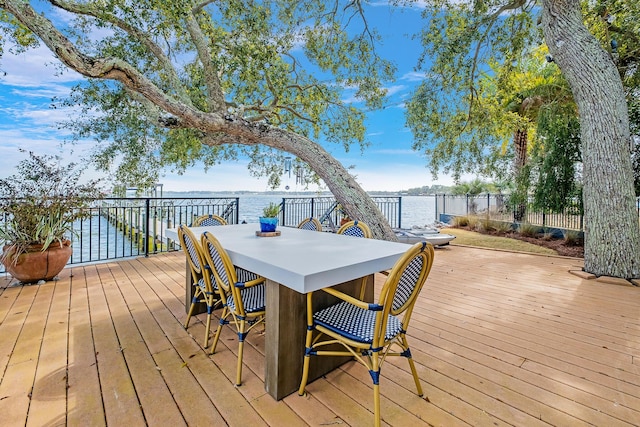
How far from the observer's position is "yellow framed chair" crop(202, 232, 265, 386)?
1.81 m

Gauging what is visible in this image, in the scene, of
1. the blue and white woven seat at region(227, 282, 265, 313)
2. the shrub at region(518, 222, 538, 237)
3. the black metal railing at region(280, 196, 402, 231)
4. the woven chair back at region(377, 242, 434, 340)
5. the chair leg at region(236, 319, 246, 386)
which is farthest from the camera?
the shrub at region(518, 222, 538, 237)

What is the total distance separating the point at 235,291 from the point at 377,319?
2.88 feet

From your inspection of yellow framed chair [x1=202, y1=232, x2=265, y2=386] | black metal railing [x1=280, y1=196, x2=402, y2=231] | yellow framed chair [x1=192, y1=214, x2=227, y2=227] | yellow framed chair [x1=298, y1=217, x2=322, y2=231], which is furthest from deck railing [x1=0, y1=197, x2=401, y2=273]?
yellow framed chair [x1=202, y1=232, x2=265, y2=386]

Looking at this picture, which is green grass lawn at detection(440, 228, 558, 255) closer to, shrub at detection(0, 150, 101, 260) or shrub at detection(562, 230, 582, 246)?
shrub at detection(562, 230, 582, 246)

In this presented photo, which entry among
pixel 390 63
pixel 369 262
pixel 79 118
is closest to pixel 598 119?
pixel 390 63

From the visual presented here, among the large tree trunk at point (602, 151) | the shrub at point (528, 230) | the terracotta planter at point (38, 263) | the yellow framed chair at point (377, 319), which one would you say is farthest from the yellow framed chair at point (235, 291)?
the shrub at point (528, 230)

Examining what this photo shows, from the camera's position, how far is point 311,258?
1.75 meters

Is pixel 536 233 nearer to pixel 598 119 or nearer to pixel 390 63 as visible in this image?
pixel 598 119

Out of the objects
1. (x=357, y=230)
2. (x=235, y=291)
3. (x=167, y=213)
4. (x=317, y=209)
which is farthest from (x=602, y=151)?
(x=167, y=213)

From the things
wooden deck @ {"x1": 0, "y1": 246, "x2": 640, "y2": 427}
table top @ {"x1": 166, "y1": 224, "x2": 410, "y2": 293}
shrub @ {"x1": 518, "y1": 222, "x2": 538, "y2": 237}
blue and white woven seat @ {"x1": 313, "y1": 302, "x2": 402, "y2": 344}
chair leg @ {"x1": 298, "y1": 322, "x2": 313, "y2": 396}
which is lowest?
wooden deck @ {"x1": 0, "y1": 246, "x2": 640, "y2": 427}

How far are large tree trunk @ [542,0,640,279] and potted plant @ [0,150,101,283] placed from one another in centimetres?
693

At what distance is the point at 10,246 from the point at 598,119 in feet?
25.0

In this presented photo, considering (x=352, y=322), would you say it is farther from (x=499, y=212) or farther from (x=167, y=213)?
(x=499, y=212)

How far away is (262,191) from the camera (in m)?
8.77
